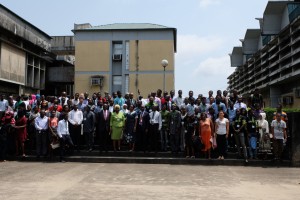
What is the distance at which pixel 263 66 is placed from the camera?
39062 millimetres

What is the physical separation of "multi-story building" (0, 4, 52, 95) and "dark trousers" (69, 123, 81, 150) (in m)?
15.3

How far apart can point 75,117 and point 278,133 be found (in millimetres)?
7590

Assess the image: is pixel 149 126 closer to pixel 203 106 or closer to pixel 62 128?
pixel 203 106

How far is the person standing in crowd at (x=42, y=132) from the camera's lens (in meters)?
13.6

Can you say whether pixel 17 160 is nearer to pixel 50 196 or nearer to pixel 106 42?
pixel 50 196

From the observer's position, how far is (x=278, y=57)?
110 ft

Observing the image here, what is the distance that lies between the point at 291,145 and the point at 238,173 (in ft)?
10.3

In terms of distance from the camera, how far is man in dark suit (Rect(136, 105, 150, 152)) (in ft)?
45.7

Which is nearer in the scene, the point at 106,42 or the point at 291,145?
the point at 291,145

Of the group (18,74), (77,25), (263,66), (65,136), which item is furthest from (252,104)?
(77,25)

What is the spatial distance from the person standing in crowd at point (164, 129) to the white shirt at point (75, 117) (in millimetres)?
3170

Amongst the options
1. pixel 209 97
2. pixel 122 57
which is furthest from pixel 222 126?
pixel 122 57

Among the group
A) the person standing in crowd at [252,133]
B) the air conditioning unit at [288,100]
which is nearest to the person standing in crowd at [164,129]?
the person standing in crowd at [252,133]

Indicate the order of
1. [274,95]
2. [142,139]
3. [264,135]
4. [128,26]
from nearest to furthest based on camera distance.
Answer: [264,135] → [142,139] → [128,26] → [274,95]
